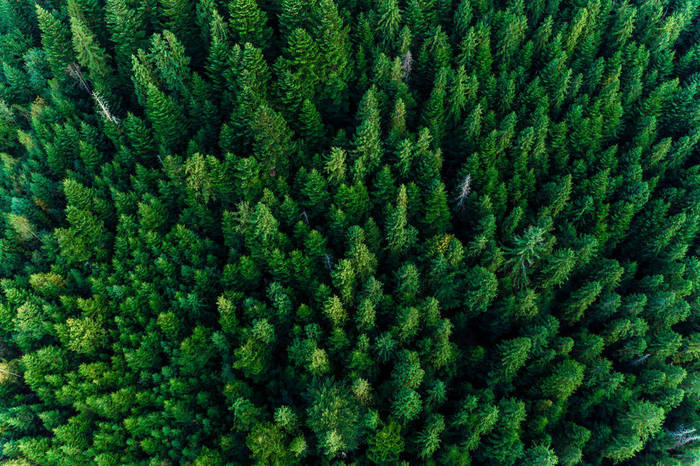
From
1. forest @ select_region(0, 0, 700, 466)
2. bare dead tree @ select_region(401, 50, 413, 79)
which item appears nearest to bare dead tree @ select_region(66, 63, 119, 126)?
forest @ select_region(0, 0, 700, 466)

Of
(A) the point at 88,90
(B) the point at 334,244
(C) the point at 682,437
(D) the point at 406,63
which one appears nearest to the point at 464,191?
(B) the point at 334,244

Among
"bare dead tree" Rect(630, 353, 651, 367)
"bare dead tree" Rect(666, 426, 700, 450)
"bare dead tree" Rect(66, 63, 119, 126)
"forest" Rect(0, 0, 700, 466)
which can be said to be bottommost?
"bare dead tree" Rect(666, 426, 700, 450)

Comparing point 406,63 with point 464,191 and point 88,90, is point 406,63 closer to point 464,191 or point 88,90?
point 464,191

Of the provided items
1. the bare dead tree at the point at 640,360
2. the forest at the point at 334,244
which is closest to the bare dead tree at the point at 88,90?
the forest at the point at 334,244

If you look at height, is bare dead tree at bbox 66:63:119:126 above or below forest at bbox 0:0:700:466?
above

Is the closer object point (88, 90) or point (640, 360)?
point (640, 360)

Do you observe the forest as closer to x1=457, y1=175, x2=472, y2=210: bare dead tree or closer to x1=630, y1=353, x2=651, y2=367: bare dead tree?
x1=630, y1=353, x2=651, y2=367: bare dead tree

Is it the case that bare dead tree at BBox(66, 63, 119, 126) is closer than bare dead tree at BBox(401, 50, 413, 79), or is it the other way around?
bare dead tree at BBox(66, 63, 119, 126)
